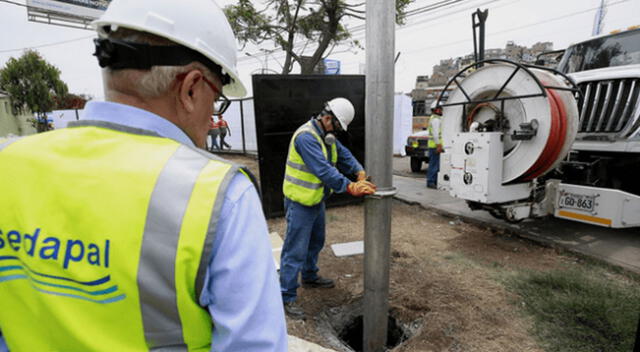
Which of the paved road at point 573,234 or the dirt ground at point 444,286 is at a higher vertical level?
the paved road at point 573,234

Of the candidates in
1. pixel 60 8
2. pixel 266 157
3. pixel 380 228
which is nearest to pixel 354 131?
pixel 266 157

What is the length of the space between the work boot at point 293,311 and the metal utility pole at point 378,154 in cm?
67

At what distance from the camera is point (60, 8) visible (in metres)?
25.2

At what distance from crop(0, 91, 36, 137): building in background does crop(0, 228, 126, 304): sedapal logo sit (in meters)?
30.9

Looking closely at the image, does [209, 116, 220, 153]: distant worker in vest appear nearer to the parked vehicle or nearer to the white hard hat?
the parked vehicle

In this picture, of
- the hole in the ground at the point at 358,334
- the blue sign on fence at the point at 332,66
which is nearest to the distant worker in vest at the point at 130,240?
the hole in the ground at the point at 358,334

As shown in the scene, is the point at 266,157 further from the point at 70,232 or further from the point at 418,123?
the point at 418,123

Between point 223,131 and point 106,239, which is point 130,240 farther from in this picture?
point 223,131

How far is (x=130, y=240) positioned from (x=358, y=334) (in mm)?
3021

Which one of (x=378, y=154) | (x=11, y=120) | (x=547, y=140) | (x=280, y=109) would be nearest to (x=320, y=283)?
(x=378, y=154)

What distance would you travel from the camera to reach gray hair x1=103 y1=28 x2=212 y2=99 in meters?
0.81

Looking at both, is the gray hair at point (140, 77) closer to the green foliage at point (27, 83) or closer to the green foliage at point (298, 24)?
the green foliage at point (298, 24)

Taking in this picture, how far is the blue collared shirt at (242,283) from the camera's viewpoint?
69cm

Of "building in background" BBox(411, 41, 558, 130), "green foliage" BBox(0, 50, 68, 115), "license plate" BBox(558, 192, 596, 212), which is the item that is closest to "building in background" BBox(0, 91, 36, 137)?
"green foliage" BBox(0, 50, 68, 115)
